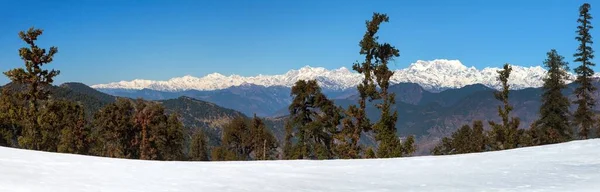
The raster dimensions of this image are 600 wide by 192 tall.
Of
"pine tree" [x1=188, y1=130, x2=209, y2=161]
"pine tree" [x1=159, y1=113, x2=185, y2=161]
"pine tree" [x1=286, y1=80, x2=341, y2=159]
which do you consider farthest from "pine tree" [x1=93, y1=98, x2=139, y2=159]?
"pine tree" [x1=188, y1=130, x2=209, y2=161]

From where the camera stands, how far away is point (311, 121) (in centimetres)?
4988

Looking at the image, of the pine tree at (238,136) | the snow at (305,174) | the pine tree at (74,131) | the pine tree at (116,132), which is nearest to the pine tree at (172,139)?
the pine tree at (116,132)

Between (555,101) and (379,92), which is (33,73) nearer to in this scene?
(379,92)

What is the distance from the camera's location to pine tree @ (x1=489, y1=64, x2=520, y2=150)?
153ft

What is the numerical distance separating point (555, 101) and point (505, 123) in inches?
431

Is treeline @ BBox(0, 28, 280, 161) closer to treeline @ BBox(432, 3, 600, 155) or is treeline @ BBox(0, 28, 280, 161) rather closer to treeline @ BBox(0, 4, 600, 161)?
treeline @ BBox(0, 4, 600, 161)

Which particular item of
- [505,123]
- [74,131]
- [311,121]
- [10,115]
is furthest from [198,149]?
[505,123]

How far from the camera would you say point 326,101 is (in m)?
47.5

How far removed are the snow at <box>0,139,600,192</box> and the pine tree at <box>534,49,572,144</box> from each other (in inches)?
1899

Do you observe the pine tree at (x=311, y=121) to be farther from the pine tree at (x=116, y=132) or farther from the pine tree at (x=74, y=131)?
the pine tree at (x=74, y=131)

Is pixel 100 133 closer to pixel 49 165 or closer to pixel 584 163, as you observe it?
pixel 49 165

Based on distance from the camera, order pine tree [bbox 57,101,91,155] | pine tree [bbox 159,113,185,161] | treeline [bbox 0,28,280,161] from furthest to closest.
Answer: pine tree [bbox 159,113,185,161] < pine tree [bbox 57,101,91,155] < treeline [bbox 0,28,280,161]

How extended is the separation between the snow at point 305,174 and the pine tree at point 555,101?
48.2m

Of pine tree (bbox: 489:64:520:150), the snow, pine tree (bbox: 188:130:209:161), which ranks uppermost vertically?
pine tree (bbox: 489:64:520:150)
